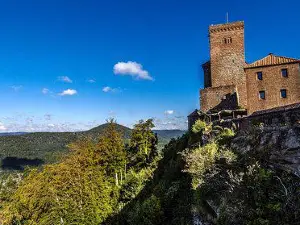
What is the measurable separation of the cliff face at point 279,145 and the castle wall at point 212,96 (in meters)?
19.9

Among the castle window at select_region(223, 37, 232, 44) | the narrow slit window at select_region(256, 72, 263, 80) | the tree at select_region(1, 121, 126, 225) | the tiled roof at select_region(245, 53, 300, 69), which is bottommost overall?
the tree at select_region(1, 121, 126, 225)

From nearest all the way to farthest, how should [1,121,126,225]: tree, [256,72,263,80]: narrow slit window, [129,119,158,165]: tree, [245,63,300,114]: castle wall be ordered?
[245,63,300,114]: castle wall → [1,121,126,225]: tree → [256,72,263,80]: narrow slit window → [129,119,158,165]: tree

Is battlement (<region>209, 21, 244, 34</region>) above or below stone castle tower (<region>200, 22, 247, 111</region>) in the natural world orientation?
→ above

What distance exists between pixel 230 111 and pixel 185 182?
13.5 metres

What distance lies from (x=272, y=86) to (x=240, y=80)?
449 centimetres

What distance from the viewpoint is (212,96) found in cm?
3550

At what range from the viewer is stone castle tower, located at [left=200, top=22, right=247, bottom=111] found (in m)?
34.9

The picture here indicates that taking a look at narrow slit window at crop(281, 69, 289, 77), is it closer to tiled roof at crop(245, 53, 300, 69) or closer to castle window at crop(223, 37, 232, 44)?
tiled roof at crop(245, 53, 300, 69)

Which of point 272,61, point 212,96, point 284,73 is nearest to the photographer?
point 284,73

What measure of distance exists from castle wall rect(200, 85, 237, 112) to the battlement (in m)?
8.35

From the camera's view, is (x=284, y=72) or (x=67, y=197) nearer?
(x=284, y=72)

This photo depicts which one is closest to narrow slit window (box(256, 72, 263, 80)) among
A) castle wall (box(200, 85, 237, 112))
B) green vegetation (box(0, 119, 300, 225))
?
castle wall (box(200, 85, 237, 112))

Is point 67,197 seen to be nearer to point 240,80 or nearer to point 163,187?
point 163,187

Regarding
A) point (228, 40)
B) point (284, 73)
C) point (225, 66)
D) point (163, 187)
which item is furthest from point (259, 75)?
point (163, 187)
